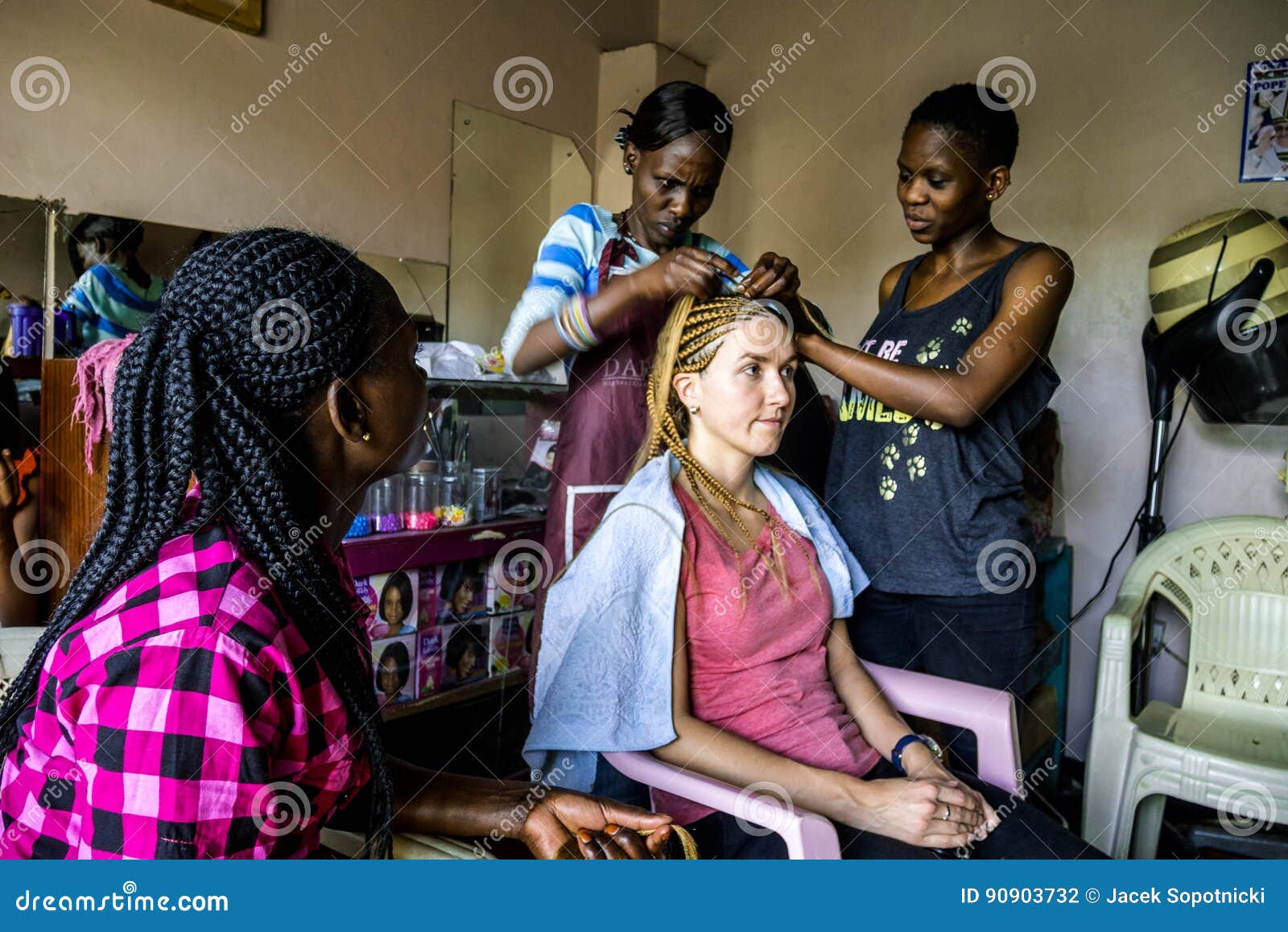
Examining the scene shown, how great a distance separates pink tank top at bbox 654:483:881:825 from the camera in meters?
1.53

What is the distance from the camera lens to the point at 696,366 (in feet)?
5.49

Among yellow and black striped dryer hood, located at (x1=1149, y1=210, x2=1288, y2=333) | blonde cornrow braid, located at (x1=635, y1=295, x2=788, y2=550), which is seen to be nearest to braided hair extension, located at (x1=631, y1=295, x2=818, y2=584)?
blonde cornrow braid, located at (x1=635, y1=295, x2=788, y2=550)

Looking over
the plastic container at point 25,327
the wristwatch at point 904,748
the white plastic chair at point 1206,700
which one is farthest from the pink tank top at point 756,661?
the plastic container at point 25,327

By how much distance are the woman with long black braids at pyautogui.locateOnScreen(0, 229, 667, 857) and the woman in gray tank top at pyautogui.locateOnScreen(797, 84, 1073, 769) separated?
932 millimetres

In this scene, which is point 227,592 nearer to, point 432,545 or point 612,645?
point 612,645

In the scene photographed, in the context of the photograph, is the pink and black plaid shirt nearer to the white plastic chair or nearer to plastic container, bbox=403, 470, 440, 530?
plastic container, bbox=403, 470, 440, 530

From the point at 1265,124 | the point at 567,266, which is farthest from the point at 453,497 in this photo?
the point at 1265,124

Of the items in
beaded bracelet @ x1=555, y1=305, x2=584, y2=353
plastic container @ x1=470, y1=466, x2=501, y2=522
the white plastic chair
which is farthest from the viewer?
plastic container @ x1=470, y1=466, x2=501, y2=522

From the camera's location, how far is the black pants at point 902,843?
1.37m

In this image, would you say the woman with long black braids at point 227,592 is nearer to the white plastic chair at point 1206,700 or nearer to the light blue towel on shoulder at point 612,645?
the light blue towel on shoulder at point 612,645

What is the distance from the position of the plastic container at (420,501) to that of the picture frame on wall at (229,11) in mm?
1503

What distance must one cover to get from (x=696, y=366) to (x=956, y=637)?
73cm

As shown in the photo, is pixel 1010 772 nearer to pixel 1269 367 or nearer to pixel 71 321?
pixel 1269 367

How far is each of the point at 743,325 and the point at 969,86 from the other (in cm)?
71
